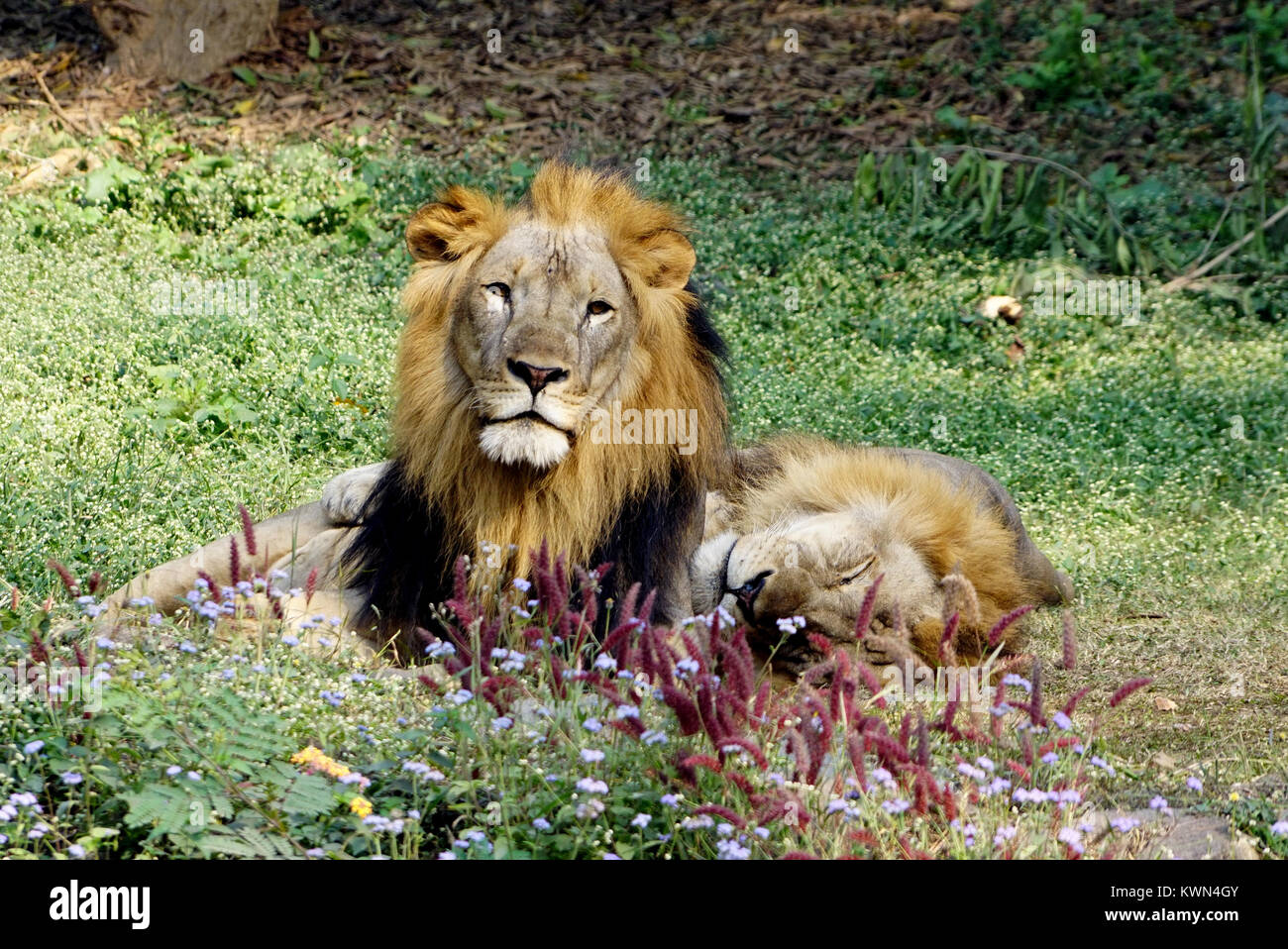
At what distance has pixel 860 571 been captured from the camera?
18.4 feet

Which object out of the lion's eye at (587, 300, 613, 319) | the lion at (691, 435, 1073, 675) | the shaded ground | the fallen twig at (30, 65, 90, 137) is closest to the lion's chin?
the lion's eye at (587, 300, 613, 319)

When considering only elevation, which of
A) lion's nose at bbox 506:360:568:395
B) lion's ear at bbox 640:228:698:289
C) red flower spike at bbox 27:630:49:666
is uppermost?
lion's ear at bbox 640:228:698:289

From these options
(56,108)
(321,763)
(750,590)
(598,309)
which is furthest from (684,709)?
(56,108)

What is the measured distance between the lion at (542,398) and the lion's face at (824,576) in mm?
312

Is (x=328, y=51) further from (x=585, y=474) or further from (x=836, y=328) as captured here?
(x=585, y=474)

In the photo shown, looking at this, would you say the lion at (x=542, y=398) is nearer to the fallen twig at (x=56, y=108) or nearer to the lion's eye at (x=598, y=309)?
the lion's eye at (x=598, y=309)

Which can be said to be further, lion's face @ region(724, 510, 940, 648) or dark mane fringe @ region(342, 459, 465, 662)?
lion's face @ region(724, 510, 940, 648)

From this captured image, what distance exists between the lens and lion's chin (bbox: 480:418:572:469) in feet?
15.3

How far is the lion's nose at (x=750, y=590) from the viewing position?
5.46m

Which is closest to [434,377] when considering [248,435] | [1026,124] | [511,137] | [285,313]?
[248,435]

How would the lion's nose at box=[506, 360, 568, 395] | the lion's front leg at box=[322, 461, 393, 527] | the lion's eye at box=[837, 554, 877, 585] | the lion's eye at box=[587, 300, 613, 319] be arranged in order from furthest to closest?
the lion's front leg at box=[322, 461, 393, 527], the lion's eye at box=[837, 554, 877, 585], the lion's eye at box=[587, 300, 613, 319], the lion's nose at box=[506, 360, 568, 395]

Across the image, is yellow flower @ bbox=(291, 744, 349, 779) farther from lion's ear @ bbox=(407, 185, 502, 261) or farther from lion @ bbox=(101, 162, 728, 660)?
lion's ear @ bbox=(407, 185, 502, 261)

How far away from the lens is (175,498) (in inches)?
258

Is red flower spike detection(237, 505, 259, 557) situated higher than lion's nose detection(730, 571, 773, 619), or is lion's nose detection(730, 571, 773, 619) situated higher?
red flower spike detection(237, 505, 259, 557)
